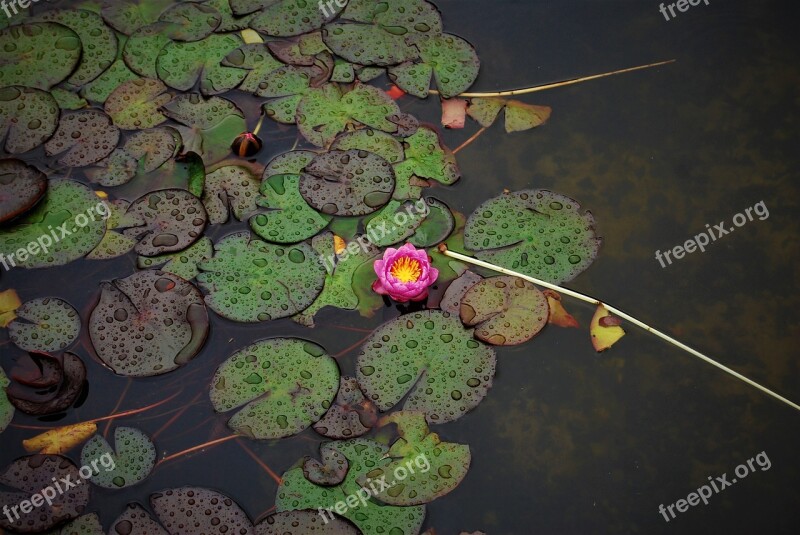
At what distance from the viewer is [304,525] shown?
295 cm

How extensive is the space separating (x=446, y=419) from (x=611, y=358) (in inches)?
31.3

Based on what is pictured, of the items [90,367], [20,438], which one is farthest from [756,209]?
[20,438]

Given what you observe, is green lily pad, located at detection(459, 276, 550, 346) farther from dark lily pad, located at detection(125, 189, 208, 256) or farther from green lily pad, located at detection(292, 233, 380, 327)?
dark lily pad, located at detection(125, 189, 208, 256)

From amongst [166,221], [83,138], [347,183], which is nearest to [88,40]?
[83,138]

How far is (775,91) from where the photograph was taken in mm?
4008

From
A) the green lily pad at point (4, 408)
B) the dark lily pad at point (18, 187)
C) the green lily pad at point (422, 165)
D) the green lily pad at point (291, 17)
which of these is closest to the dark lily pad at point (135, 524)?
the green lily pad at point (4, 408)

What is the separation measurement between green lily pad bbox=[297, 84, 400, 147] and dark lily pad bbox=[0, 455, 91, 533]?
6.03 feet

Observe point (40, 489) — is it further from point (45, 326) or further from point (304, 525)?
point (304, 525)

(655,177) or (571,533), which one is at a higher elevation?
(655,177)

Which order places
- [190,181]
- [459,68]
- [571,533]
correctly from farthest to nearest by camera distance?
[459,68] < [190,181] < [571,533]

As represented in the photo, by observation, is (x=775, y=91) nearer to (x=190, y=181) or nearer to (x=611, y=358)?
(x=611, y=358)

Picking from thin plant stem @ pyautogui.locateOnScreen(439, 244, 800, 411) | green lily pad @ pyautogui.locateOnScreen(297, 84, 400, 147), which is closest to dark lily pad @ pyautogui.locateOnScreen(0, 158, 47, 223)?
green lily pad @ pyautogui.locateOnScreen(297, 84, 400, 147)

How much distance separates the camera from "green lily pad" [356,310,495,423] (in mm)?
3160

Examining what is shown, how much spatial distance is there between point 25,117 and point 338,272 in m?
1.80
